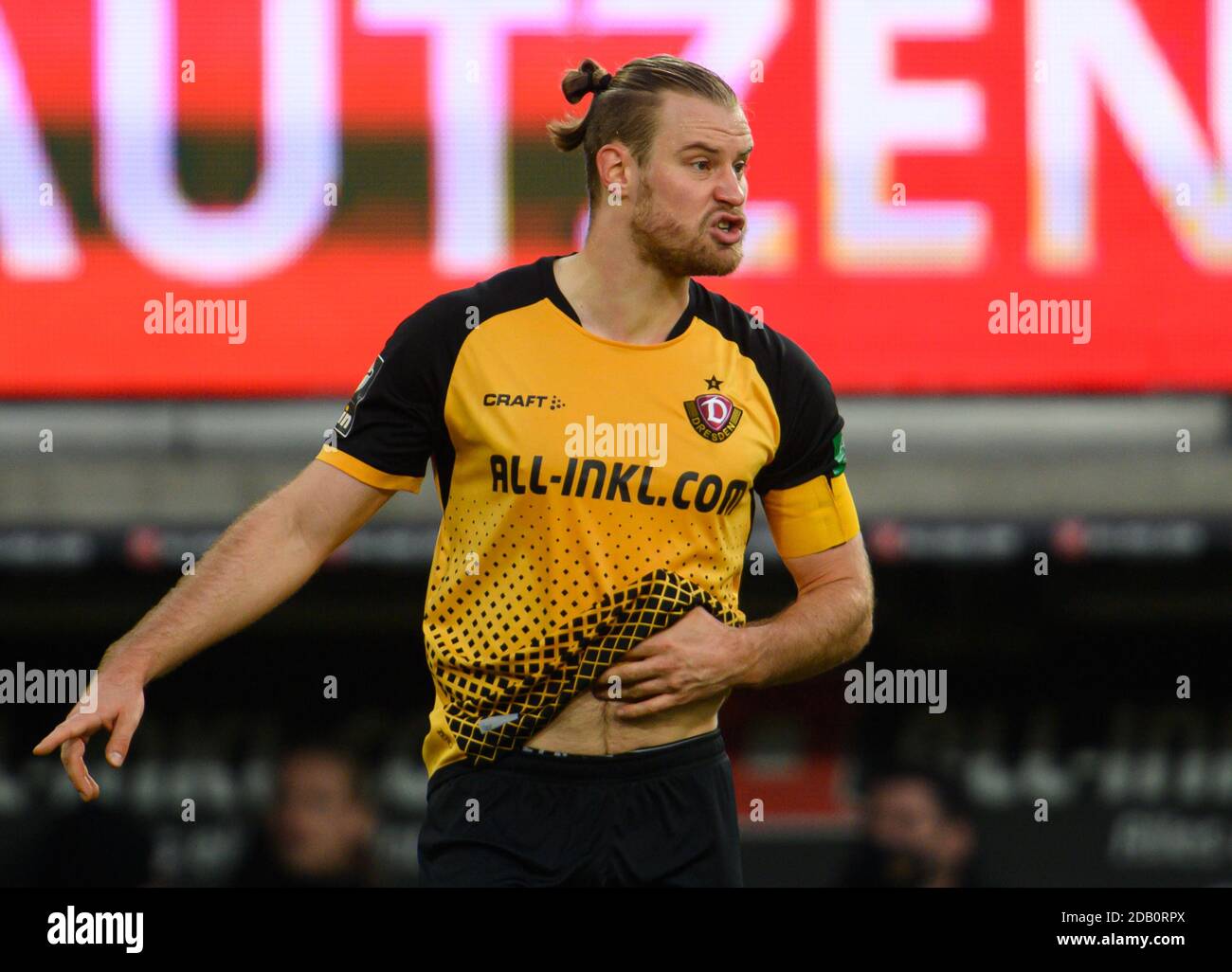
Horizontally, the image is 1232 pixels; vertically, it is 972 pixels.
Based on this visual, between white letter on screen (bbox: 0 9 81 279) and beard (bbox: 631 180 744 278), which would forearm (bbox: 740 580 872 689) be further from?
white letter on screen (bbox: 0 9 81 279)

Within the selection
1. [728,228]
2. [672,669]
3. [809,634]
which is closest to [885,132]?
[728,228]

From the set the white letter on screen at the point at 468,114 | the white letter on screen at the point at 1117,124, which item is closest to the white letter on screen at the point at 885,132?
the white letter on screen at the point at 1117,124

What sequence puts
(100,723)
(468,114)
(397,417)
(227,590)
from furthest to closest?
(468,114)
(397,417)
(227,590)
(100,723)

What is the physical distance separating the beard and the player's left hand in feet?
2.04

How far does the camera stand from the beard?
3191 mm

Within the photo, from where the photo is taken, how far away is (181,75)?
18.9ft

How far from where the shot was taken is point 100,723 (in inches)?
114

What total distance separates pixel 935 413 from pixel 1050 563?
1.20 m

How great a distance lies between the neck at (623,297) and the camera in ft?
10.7

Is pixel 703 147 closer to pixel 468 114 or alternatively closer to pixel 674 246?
pixel 674 246

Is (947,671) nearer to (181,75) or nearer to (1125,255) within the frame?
(1125,255)

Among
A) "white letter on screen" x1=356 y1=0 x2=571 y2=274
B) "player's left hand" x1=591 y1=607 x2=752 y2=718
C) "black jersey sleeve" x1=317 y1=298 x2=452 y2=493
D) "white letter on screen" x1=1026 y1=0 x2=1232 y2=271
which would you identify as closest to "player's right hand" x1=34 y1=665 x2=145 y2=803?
"black jersey sleeve" x1=317 y1=298 x2=452 y2=493

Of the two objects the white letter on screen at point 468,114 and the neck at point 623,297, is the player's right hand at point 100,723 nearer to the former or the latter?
the neck at point 623,297

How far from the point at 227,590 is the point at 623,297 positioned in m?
0.88
